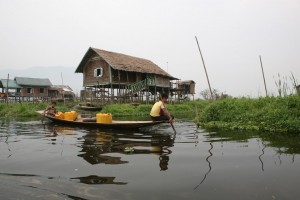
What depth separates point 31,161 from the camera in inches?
244

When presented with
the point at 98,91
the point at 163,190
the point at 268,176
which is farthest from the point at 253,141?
the point at 98,91

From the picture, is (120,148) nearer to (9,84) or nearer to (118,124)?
(118,124)

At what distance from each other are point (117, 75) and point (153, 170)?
24.3 meters

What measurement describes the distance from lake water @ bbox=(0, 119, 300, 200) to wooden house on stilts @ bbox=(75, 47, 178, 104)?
19.6 meters

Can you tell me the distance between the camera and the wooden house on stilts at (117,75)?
2802 cm

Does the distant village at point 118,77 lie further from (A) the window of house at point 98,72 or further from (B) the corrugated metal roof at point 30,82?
(B) the corrugated metal roof at point 30,82

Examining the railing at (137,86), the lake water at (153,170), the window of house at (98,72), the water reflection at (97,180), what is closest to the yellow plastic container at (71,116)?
the lake water at (153,170)

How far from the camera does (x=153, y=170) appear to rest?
5262 mm

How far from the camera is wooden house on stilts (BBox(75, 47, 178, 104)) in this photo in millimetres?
28016

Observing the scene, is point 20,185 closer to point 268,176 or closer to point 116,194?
point 116,194

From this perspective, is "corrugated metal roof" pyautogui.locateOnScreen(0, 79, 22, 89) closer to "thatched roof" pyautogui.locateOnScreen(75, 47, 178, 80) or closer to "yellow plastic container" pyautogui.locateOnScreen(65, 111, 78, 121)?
"thatched roof" pyautogui.locateOnScreen(75, 47, 178, 80)

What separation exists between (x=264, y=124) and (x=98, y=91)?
21114mm

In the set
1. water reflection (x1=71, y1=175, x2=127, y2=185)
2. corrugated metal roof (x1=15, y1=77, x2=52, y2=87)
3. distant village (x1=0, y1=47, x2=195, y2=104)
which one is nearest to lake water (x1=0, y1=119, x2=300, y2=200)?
water reflection (x1=71, y1=175, x2=127, y2=185)

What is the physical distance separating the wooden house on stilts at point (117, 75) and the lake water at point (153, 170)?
19600mm
